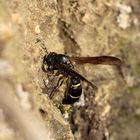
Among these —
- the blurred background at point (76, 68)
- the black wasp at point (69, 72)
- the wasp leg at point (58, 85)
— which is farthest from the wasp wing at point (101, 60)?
the wasp leg at point (58, 85)

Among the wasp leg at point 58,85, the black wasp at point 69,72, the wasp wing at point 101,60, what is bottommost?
the wasp leg at point 58,85

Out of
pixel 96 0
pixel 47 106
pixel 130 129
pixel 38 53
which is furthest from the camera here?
pixel 130 129

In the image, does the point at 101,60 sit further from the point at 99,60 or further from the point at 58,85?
the point at 58,85

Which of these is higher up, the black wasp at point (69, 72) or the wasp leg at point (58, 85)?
the black wasp at point (69, 72)

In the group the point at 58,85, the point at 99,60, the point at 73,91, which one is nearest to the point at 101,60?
the point at 99,60

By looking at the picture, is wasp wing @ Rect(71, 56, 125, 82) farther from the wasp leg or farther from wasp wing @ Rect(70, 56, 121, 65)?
the wasp leg

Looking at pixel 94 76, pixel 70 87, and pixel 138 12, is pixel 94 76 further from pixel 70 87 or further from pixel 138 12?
pixel 138 12

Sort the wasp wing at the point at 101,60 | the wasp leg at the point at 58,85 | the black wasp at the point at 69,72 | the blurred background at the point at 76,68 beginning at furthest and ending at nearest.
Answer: the wasp wing at the point at 101,60 < the black wasp at the point at 69,72 < the wasp leg at the point at 58,85 < the blurred background at the point at 76,68

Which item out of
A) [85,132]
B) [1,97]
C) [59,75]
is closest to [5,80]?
[1,97]

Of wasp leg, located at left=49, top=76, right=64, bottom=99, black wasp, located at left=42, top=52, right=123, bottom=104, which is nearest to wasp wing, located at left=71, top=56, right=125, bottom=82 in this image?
black wasp, located at left=42, top=52, right=123, bottom=104

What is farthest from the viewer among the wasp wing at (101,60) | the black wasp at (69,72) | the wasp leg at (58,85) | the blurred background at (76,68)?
the wasp wing at (101,60)

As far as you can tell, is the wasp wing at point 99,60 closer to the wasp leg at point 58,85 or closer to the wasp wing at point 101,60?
the wasp wing at point 101,60
